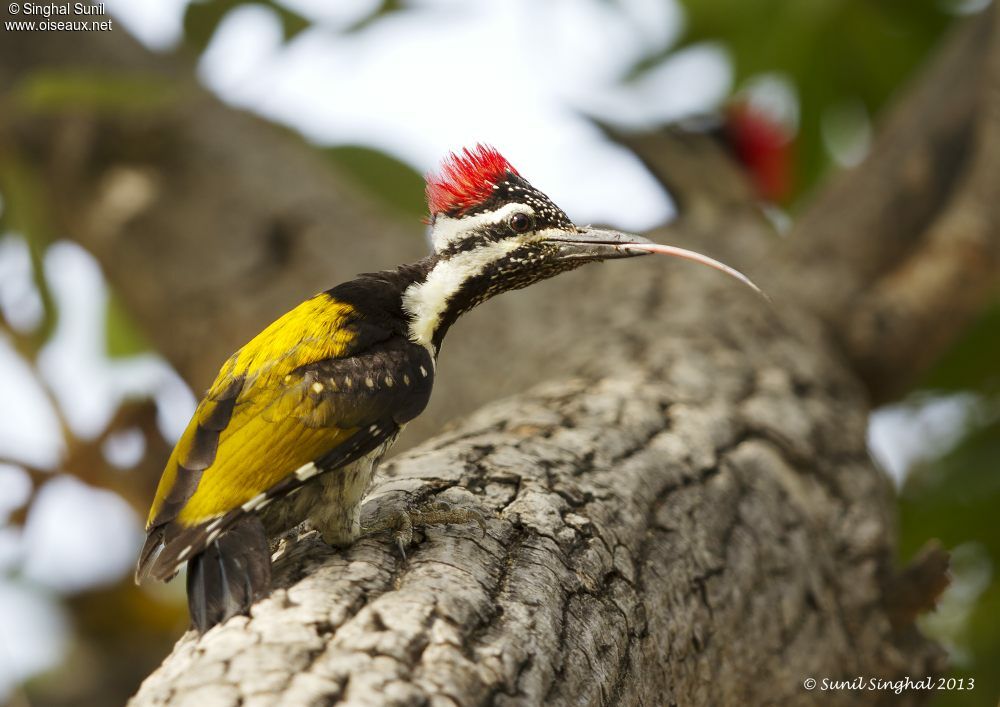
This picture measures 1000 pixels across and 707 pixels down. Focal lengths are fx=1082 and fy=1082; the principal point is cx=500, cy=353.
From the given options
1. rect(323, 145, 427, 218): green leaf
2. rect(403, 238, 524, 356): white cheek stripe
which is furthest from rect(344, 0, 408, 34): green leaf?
rect(403, 238, 524, 356): white cheek stripe

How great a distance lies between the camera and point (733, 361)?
11.6 ft

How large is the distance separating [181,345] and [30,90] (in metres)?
1.12

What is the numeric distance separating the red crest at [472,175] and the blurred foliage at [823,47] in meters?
2.11

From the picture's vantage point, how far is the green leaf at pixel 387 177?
189 inches

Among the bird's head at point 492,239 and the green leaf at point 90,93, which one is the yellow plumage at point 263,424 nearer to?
the bird's head at point 492,239

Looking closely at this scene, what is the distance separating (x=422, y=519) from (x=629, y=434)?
75 cm

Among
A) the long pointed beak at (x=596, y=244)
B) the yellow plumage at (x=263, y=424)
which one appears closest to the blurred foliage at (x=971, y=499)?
the long pointed beak at (x=596, y=244)

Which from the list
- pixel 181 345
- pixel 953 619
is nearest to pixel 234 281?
pixel 181 345

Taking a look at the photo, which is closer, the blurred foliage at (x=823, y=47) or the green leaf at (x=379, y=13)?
the blurred foliage at (x=823, y=47)

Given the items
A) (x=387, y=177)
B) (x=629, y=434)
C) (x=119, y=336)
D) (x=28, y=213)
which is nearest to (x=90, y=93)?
(x=28, y=213)

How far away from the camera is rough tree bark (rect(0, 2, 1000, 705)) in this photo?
1.87 m

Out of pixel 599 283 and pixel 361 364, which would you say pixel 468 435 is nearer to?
pixel 361 364

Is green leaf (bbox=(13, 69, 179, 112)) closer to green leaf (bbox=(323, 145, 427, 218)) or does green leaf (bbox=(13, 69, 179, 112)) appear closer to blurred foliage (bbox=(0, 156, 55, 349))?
blurred foliage (bbox=(0, 156, 55, 349))

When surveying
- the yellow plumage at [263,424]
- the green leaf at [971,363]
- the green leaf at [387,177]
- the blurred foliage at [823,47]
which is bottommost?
the yellow plumage at [263,424]
